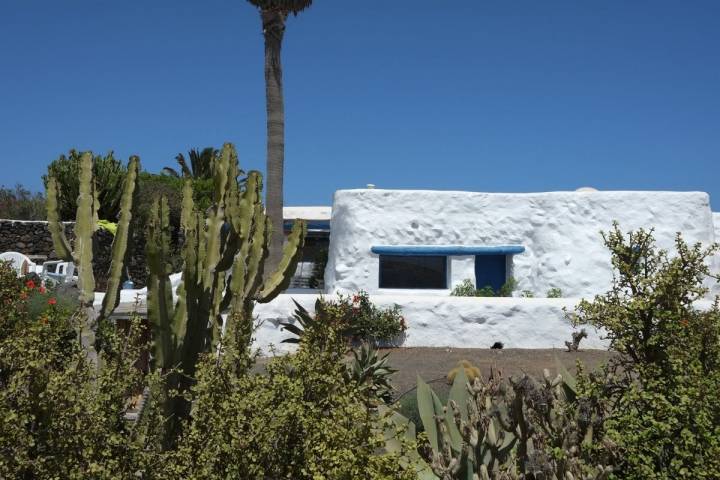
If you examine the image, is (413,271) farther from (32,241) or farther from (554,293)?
(32,241)

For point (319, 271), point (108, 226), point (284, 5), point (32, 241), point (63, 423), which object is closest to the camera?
point (63, 423)

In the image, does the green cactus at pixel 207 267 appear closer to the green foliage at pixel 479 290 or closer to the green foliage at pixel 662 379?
the green foliage at pixel 662 379

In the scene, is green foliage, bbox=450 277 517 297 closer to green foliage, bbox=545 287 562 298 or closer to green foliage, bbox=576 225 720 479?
green foliage, bbox=545 287 562 298

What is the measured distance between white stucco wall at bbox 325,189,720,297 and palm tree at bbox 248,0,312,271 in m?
2.04

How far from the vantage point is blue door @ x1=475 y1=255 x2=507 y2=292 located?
713 inches

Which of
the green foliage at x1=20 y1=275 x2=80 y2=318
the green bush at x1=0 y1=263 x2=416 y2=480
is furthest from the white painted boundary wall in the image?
the green bush at x1=0 y1=263 x2=416 y2=480

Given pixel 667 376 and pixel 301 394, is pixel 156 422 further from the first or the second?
pixel 667 376

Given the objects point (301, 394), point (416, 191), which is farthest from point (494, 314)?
point (301, 394)

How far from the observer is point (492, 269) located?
18109 millimetres

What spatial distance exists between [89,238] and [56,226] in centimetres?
45

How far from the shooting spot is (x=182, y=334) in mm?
5457

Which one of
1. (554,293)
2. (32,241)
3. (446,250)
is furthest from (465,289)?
(32,241)

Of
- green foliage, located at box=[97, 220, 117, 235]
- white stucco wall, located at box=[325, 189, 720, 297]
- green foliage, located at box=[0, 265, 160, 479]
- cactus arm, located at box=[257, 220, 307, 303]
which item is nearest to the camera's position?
green foliage, located at box=[0, 265, 160, 479]

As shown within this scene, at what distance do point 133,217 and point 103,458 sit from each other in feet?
9.14
